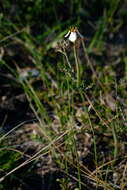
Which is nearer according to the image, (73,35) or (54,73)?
(73,35)

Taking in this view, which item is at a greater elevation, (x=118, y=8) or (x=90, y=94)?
(x=118, y=8)

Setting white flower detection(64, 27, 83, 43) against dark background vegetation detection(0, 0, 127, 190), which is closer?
white flower detection(64, 27, 83, 43)

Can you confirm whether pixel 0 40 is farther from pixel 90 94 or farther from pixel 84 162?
pixel 84 162

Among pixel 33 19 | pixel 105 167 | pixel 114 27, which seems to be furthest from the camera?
pixel 114 27

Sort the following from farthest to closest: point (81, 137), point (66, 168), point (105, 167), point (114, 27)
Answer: point (114, 27) → point (81, 137) → point (105, 167) → point (66, 168)

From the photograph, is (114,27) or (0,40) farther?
(114,27)

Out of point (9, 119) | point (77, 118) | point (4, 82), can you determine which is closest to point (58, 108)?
point (77, 118)

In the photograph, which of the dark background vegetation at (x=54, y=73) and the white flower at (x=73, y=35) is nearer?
the white flower at (x=73, y=35)

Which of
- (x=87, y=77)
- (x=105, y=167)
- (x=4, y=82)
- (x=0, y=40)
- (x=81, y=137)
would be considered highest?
(x=0, y=40)
